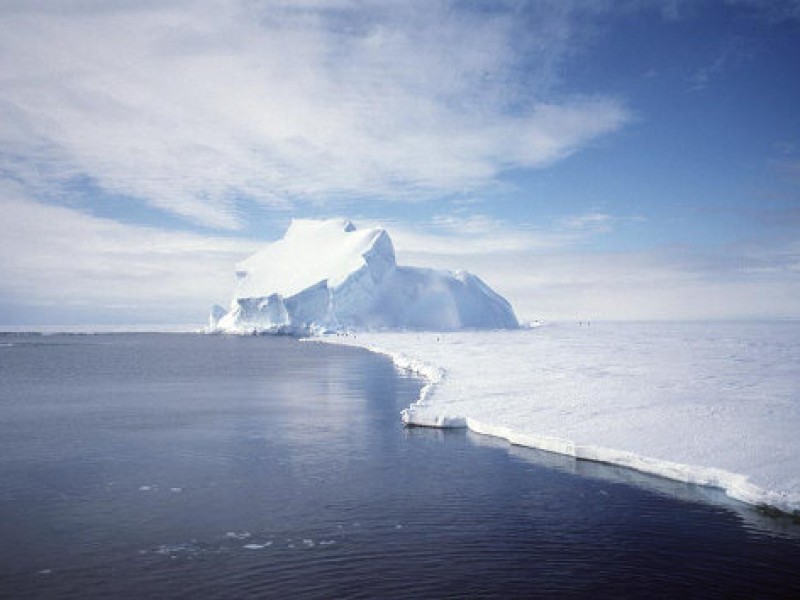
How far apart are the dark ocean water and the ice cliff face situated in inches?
2883

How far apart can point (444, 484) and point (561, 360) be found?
23398 mm

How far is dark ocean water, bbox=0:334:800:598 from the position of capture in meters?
8.05

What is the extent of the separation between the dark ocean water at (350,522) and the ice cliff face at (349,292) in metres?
73.2

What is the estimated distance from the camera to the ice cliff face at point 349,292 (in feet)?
300

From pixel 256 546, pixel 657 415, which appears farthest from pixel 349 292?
pixel 256 546

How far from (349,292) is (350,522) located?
8099 cm

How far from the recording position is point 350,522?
10.2m

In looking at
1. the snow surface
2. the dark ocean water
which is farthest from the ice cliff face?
the dark ocean water

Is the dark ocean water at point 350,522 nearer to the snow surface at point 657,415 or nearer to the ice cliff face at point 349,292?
the snow surface at point 657,415

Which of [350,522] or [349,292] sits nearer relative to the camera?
[350,522]

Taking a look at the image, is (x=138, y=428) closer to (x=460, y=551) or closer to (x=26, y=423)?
(x=26, y=423)

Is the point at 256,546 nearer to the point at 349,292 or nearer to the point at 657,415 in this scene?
the point at 657,415

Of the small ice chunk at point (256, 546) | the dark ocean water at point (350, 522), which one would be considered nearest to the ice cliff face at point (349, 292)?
the dark ocean water at point (350, 522)

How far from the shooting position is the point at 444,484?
12.4 m
